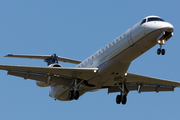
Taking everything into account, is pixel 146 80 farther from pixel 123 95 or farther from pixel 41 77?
pixel 41 77

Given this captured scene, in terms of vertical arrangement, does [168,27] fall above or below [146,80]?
above

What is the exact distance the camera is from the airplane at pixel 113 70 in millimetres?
24875

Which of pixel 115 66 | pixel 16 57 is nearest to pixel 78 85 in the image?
pixel 115 66

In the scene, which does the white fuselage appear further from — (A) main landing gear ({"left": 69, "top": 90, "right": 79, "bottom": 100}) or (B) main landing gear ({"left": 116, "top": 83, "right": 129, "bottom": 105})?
(B) main landing gear ({"left": 116, "top": 83, "right": 129, "bottom": 105})

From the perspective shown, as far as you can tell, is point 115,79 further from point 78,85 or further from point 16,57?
point 16,57

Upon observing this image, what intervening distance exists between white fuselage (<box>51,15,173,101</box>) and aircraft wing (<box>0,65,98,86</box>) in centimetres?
80

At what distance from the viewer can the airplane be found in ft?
81.6

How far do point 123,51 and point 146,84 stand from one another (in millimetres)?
7683

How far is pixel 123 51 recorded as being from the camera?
2591 centimetres

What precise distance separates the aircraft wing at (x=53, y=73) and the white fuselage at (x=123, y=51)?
2.61ft

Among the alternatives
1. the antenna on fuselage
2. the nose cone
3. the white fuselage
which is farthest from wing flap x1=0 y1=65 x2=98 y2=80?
the antenna on fuselage

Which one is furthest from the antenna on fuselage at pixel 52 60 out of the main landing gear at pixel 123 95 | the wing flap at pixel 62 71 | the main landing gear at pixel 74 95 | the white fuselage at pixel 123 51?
the main landing gear at pixel 123 95

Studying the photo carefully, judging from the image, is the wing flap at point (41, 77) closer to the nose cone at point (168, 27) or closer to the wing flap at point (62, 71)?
the wing flap at point (62, 71)

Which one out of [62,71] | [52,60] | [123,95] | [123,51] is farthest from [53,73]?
[52,60]
